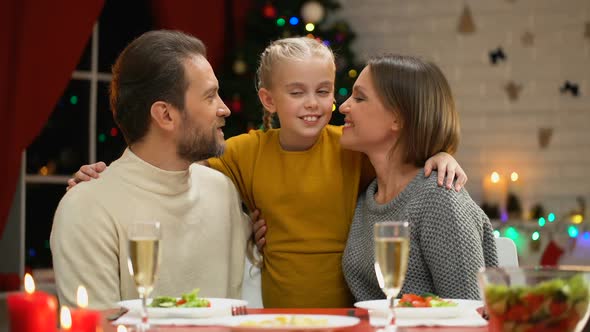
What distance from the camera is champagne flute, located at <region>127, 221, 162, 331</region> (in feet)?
4.50

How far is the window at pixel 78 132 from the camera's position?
5.06 m

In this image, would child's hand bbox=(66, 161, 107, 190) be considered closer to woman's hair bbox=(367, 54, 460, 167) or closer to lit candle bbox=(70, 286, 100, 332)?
woman's hair bbox=(367, 54, 460, 167)

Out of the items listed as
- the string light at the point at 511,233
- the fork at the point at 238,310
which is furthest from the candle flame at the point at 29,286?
the string light at the point at 511,233

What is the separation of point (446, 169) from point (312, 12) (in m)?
3.24

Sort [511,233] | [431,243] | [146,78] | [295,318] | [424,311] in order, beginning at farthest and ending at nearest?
[511,233], [146,78], [431,243], [424,311], [295,318]

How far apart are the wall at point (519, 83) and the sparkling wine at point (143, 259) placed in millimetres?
4607

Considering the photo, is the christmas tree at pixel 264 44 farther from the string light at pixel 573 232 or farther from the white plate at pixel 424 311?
the white plate at pixel 424 311

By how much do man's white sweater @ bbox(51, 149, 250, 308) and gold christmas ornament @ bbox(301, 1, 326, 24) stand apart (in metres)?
2.98

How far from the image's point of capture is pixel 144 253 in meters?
1.37

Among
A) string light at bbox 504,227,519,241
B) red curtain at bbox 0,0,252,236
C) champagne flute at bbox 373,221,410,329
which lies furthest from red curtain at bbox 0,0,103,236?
champagne flute at bbox 373,221,410,329

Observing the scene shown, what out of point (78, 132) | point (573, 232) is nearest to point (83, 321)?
point (78, 132)

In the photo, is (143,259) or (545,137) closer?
(143,259)

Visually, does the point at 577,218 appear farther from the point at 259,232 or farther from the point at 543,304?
the point at 543,304

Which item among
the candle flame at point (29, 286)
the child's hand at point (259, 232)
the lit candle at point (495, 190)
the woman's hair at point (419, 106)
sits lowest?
the lit candle at point (495, 190)
